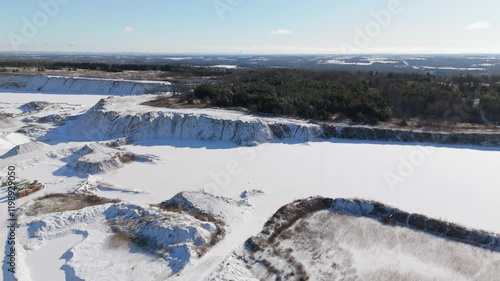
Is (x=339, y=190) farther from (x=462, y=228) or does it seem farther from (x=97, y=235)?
(x=97, y=235)

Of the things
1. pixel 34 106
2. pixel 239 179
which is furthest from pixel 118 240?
pixel 34 106

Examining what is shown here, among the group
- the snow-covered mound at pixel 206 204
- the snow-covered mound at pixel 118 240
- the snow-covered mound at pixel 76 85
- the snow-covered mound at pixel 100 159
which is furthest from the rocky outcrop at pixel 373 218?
the snow-covered mound at pixel 76 85

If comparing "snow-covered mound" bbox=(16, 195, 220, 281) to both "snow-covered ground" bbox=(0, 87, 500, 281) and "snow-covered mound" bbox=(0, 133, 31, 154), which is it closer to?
"snow-covered ground" bbox=(0, 87, 500, 281)

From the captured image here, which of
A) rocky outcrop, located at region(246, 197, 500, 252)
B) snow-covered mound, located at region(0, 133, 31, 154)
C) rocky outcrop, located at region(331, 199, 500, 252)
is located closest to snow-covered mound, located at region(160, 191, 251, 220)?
rocky outcrop, located at region(246, 197, 500, 252)

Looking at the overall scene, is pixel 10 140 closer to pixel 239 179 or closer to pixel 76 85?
pixel 239 179

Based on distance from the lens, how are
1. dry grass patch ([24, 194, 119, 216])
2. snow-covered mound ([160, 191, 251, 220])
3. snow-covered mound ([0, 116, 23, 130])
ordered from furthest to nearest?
snow-covered mound ([0, 116, 23, 130]) < dry grass patch ([24, 194, 119, 216]) < snow-covered mound ([160, 191, 251, 220])

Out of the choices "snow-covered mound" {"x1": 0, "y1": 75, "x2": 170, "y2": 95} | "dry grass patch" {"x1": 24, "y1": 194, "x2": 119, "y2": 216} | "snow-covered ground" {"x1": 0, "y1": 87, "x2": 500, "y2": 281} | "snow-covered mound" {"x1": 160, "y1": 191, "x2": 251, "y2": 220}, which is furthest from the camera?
"snow-covered mound" {"x1": 0, "y1": 75, "x2": 170, "y2": 95}
